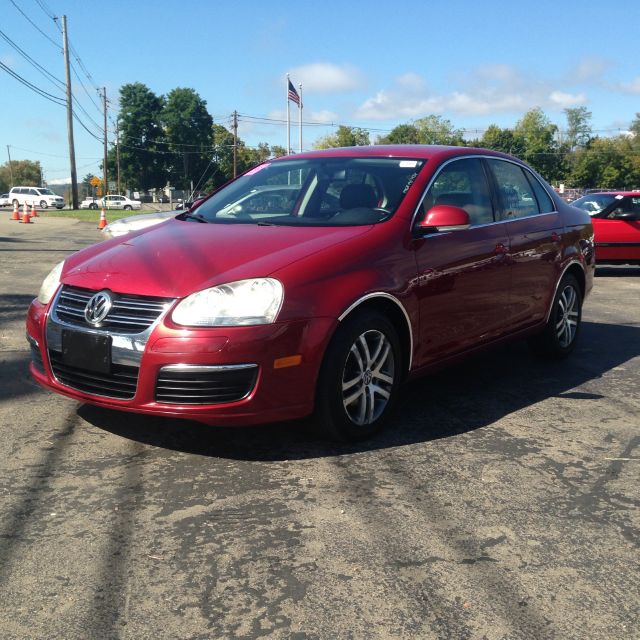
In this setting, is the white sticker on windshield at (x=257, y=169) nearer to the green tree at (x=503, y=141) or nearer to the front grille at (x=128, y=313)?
the front grille at (x=128, y=313)

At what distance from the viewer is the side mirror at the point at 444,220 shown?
443 centimetres

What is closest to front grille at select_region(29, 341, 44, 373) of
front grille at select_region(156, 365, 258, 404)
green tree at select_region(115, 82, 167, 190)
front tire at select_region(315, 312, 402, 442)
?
front grille at select_region(156, 365, 258, 404)

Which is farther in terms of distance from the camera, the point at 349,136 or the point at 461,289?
the point at 349,136

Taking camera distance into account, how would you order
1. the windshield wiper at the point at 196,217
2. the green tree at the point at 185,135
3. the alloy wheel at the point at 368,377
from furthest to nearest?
the green tree at the point at 185,135
the windshield wiper at the point at 196,217
the alloy wheel at the point at 368,377

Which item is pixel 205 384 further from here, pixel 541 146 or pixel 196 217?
pixel 541 146

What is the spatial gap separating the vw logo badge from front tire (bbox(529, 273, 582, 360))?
3.58 metres

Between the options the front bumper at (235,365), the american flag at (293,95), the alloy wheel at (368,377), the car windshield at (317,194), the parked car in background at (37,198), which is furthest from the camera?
the parked car in background at (37,198)

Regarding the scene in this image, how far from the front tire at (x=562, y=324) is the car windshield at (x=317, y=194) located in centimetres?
193

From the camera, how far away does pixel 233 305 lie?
3.63 meters

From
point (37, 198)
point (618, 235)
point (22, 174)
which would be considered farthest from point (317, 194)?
point (22, 174)

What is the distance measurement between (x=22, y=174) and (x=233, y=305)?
151490 mm

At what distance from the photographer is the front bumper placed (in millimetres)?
3561

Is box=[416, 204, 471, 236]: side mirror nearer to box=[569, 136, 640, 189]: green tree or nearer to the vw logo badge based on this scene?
the vw logo badge

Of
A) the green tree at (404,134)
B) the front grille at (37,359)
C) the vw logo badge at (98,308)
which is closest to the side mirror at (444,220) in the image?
the vw logo badge at (98,308)
